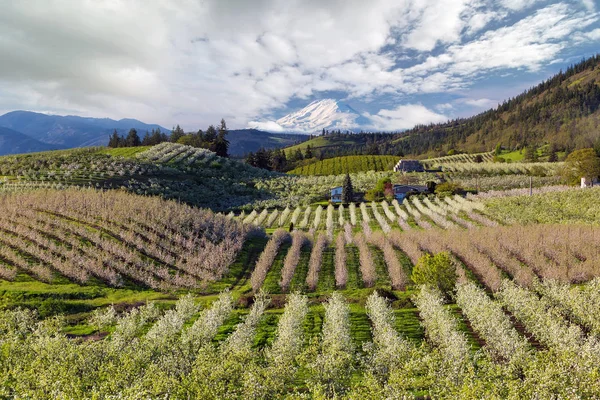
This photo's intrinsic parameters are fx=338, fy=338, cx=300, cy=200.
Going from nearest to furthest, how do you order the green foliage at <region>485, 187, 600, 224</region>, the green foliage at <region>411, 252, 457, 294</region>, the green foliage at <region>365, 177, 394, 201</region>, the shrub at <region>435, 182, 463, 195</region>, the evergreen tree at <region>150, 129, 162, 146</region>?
the green foliage at <region>411, 252, 457, 294</region> < the green foliage at <region>485, 187, 600, 224</region> < the green foliage at <region>365, 177, 394, 201</region> < the shrub at <region>435, 182, 463, 195</region> < the evergreen tree at <region>150, 129, 162, 146</region>

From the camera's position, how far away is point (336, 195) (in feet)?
355

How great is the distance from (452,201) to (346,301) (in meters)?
67.4

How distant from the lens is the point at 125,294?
3953cm

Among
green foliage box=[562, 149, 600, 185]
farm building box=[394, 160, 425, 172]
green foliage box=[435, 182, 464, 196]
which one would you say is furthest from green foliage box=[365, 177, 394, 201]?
green foliage box=[562, 149, 600, 185]

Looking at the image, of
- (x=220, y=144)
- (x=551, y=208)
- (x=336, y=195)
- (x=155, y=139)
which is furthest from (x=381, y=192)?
(x=155, y=139)

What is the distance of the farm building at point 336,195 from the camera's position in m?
106

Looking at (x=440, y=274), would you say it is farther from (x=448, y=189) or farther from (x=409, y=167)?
(x=409, y=167)

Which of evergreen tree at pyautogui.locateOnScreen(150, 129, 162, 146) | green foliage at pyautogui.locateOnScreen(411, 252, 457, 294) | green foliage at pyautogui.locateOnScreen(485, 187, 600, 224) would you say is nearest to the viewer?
green foliage at pyautogui.locateOnScreen(411, 252, 457, 294)

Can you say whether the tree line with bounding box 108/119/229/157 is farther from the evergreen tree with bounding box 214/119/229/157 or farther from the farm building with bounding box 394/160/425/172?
the farm building with bounding box 394/160/425/172

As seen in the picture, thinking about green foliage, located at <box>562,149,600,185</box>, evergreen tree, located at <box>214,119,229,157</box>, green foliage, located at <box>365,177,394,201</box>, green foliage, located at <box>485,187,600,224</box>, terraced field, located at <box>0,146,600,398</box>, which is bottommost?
terraced field, located at <box>0,146,600,398</box>

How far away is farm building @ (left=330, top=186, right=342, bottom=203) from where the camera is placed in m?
106

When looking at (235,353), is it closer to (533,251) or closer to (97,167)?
(533,251)

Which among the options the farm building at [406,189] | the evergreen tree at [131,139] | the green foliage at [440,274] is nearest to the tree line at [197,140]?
the evergreen tree at [131,139]

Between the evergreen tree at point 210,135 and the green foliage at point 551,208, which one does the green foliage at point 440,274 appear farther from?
the evergreen tree at point 210,135
